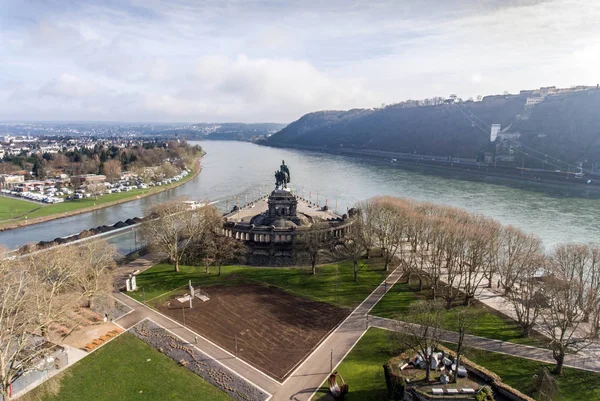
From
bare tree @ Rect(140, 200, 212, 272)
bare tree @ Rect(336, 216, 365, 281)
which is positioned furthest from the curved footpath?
bare tree @ Rect(140, 200, 212, 272)

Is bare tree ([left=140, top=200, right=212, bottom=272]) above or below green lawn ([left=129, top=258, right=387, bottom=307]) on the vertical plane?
above

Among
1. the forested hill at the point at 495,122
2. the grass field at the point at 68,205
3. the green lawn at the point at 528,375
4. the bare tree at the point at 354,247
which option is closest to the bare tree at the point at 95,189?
the grass field at the point at 68,205

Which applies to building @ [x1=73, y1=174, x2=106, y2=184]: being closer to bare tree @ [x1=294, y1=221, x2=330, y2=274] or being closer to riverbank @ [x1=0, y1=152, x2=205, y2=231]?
riverbank @ [x1=0, y1=152, x2=205, y2=231]

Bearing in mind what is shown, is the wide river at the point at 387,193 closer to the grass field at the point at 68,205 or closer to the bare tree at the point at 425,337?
the grass field at the point at 68,205

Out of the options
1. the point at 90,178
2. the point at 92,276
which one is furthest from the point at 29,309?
the point at 90,178

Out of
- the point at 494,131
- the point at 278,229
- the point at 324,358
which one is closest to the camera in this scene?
the point at 324,358

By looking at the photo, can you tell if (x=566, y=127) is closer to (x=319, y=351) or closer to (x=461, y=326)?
(x=461, y=326)

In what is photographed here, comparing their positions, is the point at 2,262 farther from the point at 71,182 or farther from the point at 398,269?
the point at 71,182

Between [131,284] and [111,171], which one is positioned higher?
[111,171]
